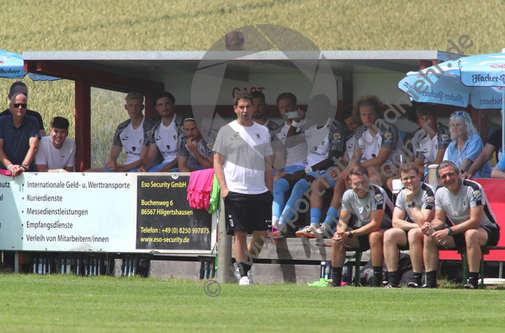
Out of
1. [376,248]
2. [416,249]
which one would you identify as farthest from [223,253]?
[416,249]

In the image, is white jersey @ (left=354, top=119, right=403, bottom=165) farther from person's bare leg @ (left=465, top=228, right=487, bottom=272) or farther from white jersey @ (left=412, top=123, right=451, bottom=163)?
person's bare leg @ (left=465, top=228, right=487, bottom=272)

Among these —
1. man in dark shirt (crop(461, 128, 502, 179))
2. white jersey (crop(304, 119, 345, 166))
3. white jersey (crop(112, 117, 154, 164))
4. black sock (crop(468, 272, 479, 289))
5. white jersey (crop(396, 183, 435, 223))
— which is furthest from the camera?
white jersey (crop(112, 117, 154, 164))

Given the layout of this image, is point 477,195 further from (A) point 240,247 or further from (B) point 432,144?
(A) point 240,247

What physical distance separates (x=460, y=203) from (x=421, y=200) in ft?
1.57

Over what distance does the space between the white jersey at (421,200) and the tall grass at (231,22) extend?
80.6ft

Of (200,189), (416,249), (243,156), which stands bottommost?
(416,249)

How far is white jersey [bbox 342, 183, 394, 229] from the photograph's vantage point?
857 centimetres

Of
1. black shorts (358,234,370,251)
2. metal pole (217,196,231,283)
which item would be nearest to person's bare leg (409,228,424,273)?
black shorts (358,234,370,251)

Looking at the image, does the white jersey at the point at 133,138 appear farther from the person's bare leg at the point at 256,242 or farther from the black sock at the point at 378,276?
the black sock at the point at 378,276

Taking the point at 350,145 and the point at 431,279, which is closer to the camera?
the point at 431,279

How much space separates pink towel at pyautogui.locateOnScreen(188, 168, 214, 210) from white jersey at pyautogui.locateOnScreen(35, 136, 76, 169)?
8.22 ft

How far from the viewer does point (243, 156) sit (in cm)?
818

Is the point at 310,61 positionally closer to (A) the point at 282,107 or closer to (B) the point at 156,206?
(A) the point at 282,107

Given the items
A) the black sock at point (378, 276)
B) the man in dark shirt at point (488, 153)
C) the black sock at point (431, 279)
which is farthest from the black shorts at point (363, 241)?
the man in dark shirt at point (488, 153)
